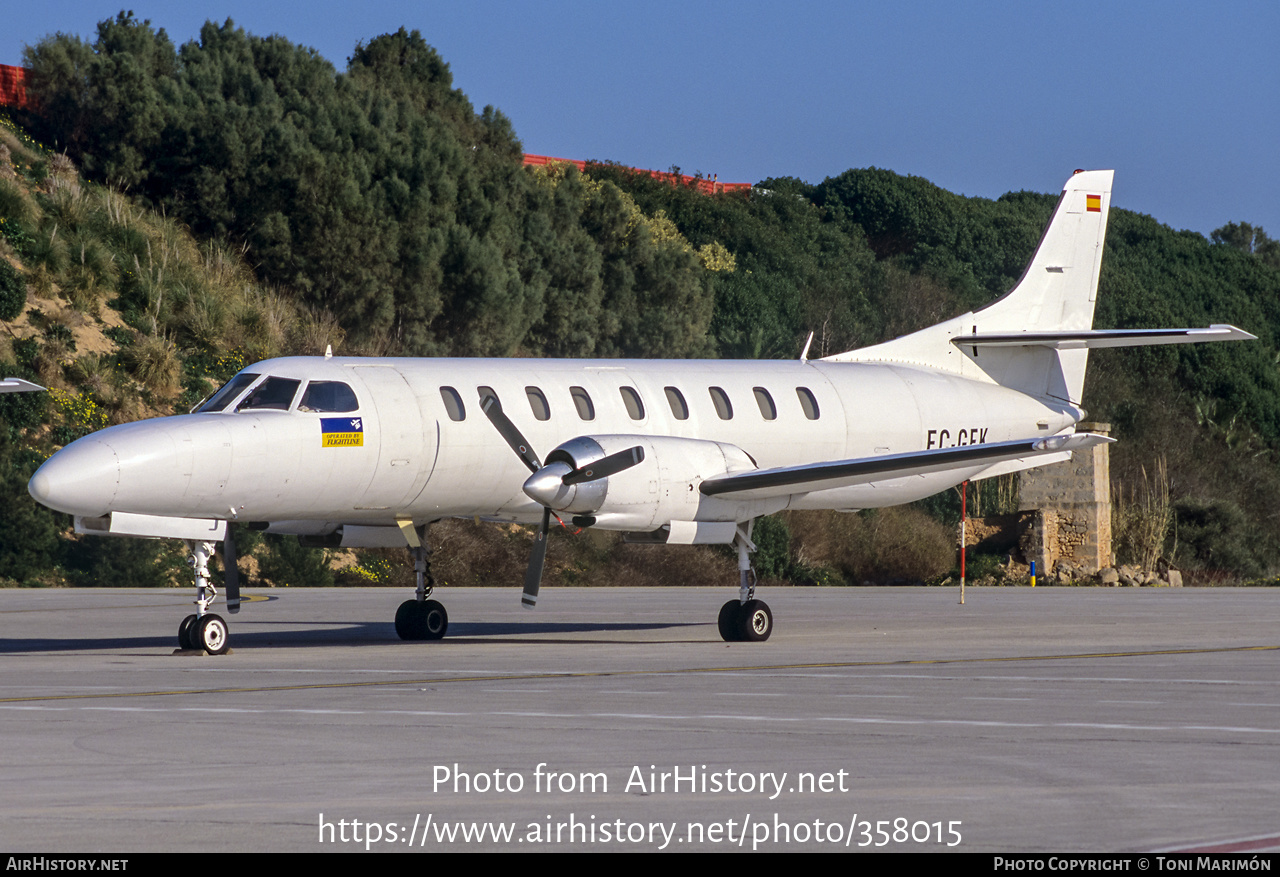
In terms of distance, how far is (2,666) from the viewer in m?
14.9

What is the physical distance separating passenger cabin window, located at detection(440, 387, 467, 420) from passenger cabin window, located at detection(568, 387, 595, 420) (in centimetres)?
147

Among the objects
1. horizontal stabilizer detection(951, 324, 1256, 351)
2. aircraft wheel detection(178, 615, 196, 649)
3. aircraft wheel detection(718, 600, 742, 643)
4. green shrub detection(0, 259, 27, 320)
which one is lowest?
aircraft wheel detection(178, 615, 196, 649)

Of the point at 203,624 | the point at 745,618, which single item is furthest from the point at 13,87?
the point at 745,618

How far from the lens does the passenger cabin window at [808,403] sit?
65.2ft

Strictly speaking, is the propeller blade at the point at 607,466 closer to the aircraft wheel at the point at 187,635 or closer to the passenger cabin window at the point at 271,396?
the passenger cabin window at the point at 271,396

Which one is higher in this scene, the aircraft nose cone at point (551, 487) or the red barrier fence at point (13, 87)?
the red barrier fence at point (13, 87)

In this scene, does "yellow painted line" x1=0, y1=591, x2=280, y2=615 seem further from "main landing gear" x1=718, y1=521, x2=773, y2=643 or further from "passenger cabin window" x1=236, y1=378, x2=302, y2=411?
"main landing gear" x1=718, y1=521, x2=773, y2=643

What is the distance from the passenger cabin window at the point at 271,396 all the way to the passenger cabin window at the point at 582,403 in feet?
11.1

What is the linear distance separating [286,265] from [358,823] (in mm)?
36507

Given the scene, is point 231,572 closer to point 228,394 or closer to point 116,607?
point 228,394

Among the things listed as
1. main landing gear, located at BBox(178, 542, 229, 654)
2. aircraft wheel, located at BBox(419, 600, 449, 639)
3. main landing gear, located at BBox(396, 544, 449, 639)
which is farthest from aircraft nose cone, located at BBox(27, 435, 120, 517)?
aircraft wheel, located at BBox(419, 600, 449, 639)

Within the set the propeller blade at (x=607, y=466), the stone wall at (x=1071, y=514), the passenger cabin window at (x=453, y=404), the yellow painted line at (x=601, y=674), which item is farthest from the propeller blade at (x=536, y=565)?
the stone wall at (x=1071, y=514)

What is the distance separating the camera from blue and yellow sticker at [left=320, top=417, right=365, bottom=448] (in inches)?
643

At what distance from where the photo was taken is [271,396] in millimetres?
16375
